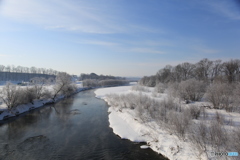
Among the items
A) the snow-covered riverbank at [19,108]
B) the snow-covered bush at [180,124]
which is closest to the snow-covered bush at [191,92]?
the snow-covered bush at [180,124]

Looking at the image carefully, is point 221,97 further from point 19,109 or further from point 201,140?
point 19,109

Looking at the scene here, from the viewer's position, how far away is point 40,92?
35.2 meters

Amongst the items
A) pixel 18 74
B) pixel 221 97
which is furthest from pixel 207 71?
pixel 18 74

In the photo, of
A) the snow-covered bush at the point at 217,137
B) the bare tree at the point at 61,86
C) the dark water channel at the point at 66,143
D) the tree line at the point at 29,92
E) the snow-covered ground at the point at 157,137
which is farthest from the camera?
the bare tree at the point at 61,86

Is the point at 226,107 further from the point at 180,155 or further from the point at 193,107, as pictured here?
the point at 180,155

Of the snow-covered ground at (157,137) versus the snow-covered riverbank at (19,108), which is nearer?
the snow-covered ground at (157,137)

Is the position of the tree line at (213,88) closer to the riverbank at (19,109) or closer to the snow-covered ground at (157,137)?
the snow-covered ground at (157,137)

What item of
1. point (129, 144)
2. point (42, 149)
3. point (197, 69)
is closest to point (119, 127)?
point (129, 144)

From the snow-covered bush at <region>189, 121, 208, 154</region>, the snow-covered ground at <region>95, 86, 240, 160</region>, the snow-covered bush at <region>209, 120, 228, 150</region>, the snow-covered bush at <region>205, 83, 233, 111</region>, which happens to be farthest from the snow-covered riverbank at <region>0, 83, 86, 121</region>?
the snow-covered bush at <region>205, 83, 233, 111</region>

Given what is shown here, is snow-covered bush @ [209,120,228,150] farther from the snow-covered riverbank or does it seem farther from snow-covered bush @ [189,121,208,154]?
the snow-covered riverbank

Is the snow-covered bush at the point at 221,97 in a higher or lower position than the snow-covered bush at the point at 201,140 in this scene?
higher

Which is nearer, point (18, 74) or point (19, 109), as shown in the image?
point (19, 109)

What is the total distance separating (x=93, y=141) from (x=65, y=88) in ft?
116

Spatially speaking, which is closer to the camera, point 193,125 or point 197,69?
point 193,125
